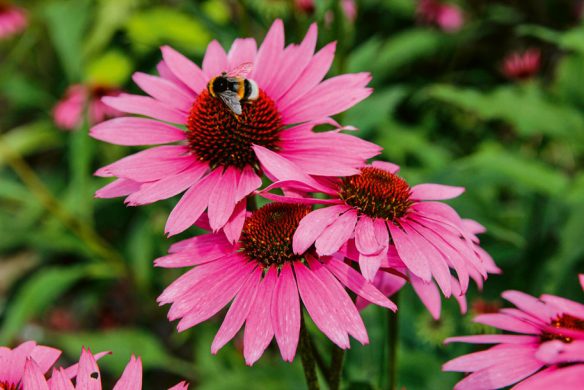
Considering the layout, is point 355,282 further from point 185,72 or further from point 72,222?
point 72,222

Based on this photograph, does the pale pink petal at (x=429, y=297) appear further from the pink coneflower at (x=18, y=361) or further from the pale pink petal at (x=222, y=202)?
the pink coneflower at (x=18, y=361)

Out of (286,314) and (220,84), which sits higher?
(220,84)

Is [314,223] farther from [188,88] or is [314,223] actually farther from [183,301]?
[188,88]

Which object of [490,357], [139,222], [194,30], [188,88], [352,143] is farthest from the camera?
[194,30]

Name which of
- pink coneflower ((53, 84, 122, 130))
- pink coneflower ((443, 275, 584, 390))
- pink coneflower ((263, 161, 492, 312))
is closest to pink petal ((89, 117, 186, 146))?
pink coneflower ((263, 161, 492, 312))

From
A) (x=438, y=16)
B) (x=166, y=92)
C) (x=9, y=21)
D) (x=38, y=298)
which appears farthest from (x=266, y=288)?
(x=9, y=21)

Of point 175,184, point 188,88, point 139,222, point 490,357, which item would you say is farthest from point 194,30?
point 490,357

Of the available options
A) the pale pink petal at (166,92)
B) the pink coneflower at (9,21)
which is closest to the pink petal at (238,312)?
the pale pink petal at (166,92)
